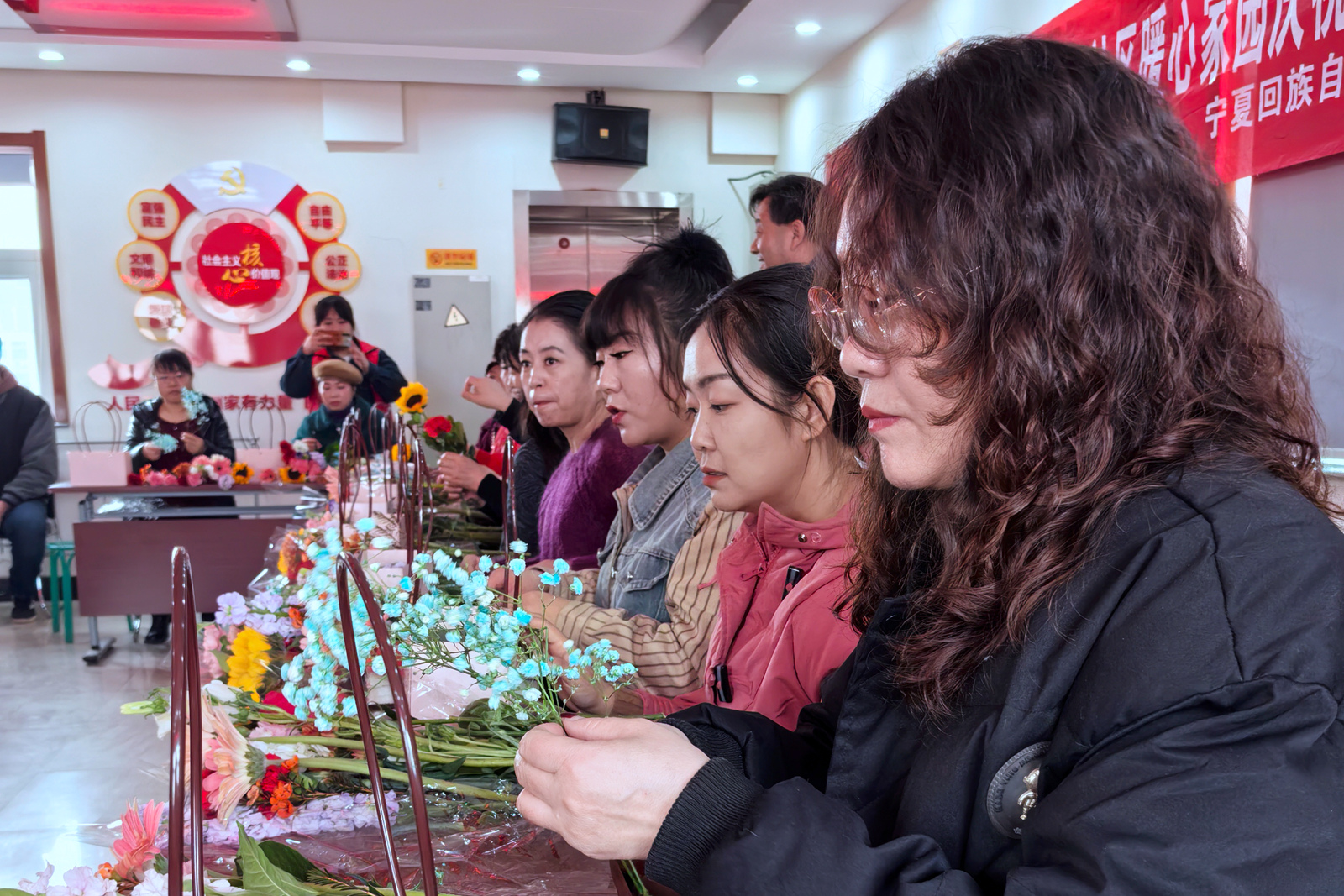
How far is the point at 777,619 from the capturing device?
1.23 m

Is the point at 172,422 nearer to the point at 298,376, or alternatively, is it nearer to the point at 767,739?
the point at 298,376

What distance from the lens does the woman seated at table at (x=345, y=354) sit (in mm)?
5301

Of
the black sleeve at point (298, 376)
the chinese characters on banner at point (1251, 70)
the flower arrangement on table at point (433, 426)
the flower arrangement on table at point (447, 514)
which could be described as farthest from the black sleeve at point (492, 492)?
the black sleeve at point (298, 376)

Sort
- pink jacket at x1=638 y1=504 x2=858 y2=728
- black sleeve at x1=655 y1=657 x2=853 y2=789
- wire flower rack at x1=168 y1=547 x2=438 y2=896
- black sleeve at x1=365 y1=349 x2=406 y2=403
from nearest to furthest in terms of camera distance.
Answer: wire flower rack at x1=168 y1=547 x2=438 y2=896 < black sleeve at x1=655 y1=657 x2=853 y2=789 < pink jacket at x1=638 y1=504 x2=858 y2=728 < black sleeve at x1=365 y1=349 x2=406 y2=403

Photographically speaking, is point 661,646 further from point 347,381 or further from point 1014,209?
point 347,381

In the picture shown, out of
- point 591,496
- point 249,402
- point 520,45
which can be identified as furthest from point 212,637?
point 249,402

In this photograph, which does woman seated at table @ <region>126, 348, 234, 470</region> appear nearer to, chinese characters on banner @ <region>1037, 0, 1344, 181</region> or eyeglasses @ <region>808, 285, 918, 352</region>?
chinese characters on banner @ <region>1037, 0, 1344, 181</region>

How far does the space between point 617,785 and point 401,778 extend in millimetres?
454

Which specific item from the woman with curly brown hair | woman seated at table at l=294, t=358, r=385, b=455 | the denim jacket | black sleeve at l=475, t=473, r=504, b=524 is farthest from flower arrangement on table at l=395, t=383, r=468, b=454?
the woman with curly brown hair

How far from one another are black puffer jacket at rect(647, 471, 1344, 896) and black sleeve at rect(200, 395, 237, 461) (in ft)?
17.2

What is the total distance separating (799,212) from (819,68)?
8.49ft

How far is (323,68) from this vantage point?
18.4ft

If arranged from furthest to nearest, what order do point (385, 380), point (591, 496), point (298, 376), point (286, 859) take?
point (298, 376)
point (385, 380)
point (591, 496)
point (286, 859)

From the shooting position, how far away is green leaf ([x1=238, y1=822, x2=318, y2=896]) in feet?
2.43
